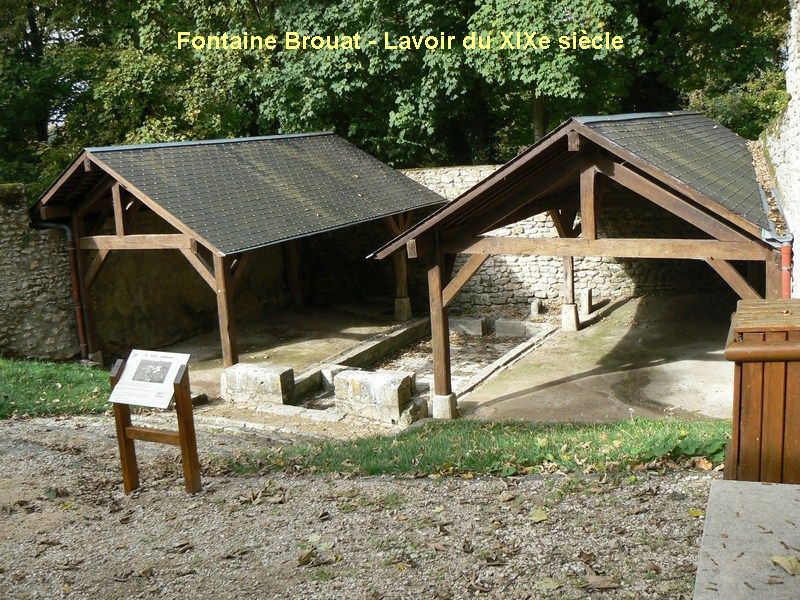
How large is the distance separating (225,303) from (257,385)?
1.36m

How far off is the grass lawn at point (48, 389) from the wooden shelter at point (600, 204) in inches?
164

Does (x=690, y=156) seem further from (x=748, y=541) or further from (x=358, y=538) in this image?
(x=748, y=541)

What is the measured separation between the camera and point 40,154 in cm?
1666

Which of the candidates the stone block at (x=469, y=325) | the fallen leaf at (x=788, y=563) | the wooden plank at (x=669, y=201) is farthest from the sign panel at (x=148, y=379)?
the stone block at (x=469, y=325)

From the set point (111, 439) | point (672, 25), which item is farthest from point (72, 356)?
point (672, 25)

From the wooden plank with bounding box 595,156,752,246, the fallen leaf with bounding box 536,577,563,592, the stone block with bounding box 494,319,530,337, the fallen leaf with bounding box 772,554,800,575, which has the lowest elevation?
the stone block with bounding box 494,319,530,337

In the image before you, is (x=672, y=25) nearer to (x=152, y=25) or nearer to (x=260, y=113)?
(x=260, y=113)

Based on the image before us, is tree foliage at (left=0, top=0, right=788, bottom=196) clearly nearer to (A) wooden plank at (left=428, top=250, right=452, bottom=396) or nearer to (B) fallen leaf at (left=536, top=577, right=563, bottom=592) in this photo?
(A) wooden plank at (left=428, top=250, right=452, bottom=396)

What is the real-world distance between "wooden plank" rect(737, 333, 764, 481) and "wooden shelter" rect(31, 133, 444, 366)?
842cm

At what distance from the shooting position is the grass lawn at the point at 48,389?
9.55 metres

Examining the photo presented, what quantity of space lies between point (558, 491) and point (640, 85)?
15.8 metres

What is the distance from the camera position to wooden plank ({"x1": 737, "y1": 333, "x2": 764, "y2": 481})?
323 cm

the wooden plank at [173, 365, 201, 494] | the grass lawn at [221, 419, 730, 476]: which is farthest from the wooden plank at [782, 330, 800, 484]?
the wooden plank at [173, 365, 201, 494]

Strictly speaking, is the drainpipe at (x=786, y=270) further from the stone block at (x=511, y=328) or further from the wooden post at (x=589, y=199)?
the stone block at (x=511, y=328)
